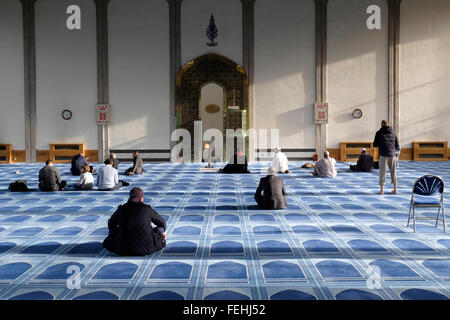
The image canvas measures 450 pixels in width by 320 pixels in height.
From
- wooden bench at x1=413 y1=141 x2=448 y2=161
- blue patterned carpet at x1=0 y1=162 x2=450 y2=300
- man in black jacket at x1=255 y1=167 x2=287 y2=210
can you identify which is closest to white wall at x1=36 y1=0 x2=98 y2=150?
blue patterned carpet at x1=0 y1=162 x2=450 y2=300

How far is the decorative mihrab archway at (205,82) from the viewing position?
1286cm

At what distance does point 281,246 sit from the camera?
377 centimetres

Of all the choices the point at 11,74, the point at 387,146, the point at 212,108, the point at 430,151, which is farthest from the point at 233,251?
the point at 212,108

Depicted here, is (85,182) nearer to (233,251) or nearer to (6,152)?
(233,251)

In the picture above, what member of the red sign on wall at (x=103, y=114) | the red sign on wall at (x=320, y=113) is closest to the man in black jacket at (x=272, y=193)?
the red sign on wall at (x=320, y=113)

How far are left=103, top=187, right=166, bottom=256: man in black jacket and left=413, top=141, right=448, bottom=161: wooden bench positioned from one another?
11.5 m

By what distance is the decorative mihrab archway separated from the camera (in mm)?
12859

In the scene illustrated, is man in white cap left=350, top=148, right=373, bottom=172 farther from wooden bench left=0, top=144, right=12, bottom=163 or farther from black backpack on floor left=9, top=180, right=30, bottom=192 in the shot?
wooden bench left=0, top=144, right=12, bottom=163

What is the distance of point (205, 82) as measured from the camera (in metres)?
13.0

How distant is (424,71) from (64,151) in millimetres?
11311

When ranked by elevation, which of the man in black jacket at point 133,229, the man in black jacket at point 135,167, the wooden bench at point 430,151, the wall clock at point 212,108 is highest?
the wall clock at point 212,108

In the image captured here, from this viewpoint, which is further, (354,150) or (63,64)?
(354,150)

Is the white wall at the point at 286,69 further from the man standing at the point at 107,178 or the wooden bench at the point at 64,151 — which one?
the man standing at the point at 107,178

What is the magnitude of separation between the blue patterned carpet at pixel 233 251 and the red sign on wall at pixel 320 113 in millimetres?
6671
